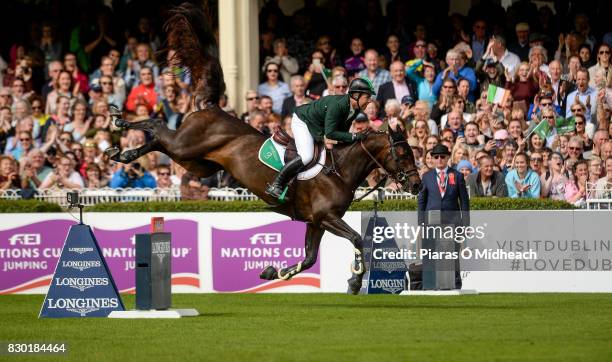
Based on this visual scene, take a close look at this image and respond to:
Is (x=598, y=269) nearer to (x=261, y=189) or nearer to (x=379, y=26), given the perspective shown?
(x=261, y=189)

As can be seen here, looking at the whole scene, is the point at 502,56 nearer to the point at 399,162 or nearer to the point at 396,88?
the point at 396,88

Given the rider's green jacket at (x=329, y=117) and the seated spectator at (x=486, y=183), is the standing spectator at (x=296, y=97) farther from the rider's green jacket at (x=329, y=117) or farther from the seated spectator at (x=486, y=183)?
the rider's green jacket at (x=329, y=117)

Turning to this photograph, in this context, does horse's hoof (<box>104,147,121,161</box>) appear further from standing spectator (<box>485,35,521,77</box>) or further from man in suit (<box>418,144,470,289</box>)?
standing spectator (<box>485,35,521,77</box>)

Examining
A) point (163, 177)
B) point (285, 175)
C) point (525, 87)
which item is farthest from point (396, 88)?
point (285, 175)

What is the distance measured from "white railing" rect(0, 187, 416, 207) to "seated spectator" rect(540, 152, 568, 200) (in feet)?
7.31

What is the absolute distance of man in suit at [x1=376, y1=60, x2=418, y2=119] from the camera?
953 inches

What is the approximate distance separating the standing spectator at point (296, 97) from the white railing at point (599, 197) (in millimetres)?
6076

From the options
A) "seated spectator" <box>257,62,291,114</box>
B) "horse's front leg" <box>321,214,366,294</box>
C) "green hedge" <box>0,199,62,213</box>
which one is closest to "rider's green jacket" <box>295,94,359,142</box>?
"horse's front leg" <box>321,214,366,294</box>

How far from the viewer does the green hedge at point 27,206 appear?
2127cm

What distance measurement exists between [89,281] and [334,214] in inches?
128

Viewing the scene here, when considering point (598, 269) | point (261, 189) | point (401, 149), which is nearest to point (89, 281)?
point (261, 189)

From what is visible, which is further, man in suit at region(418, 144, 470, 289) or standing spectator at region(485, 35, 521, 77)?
standing spectator at region(485, 35, 521, 77)

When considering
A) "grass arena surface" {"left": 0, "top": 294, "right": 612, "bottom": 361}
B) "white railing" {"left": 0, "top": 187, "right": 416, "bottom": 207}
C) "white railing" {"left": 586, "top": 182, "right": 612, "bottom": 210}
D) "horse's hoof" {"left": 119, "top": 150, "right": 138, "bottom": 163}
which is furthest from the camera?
"white railing" {"left": 0, "top": 187, "right": 416, "bottom": 207}

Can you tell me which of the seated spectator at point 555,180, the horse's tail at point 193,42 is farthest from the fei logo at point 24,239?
the seated spectator at point 555,180
